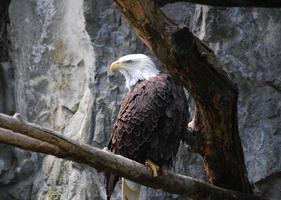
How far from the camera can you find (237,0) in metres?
3.74

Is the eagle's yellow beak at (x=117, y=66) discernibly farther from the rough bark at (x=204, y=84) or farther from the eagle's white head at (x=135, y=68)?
the rough bark at (x=204, y=84)

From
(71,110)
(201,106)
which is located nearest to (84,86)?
(71,110)

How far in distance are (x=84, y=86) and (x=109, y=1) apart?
616 millimetres

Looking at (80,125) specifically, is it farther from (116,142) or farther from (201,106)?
(201,106)

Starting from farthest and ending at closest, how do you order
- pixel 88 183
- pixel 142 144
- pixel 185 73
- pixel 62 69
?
pixel 62 69
pixel 88 183
pixel 142 144
pixel 185 73

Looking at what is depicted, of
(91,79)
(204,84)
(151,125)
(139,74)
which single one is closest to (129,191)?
(151,125)

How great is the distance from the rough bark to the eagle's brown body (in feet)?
0.42

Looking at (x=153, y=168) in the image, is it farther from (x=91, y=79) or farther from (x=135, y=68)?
(x=91, y=79)

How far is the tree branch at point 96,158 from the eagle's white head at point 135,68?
692 millimetres

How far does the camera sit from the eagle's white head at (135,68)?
169 inches

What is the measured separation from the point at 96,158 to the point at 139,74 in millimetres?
1109

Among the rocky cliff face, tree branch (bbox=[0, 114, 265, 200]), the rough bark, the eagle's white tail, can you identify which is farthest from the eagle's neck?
the rocky cliff face

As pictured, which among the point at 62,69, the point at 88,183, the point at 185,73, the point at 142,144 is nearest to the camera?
the point at 185,73

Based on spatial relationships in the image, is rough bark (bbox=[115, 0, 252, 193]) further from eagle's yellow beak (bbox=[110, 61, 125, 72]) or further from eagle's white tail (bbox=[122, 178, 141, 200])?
eagle's yellow beak (bbox=[110, 61, 125, 72])
